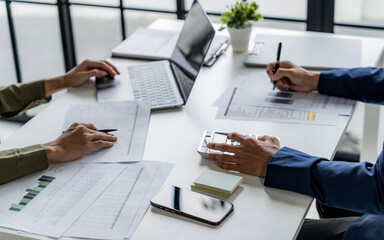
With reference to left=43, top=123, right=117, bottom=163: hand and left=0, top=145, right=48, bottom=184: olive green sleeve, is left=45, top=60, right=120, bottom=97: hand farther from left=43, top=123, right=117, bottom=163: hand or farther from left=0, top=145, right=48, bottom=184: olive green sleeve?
left=0, top=145, right=48, bottom=184: olive green sleeve

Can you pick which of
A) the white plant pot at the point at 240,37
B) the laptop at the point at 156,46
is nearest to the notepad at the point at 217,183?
the laptop at the point at 156,46

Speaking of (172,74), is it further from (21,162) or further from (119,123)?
(21,162)

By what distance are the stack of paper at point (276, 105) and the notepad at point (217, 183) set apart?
1.22 feet

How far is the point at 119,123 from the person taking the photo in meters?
1.75

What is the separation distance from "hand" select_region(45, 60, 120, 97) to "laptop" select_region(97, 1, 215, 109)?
6cm

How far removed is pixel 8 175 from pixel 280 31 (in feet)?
4.73

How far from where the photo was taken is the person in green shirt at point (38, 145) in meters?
1.48

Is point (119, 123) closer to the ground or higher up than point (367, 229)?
higher up

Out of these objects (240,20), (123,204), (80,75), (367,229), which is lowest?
(367,229)

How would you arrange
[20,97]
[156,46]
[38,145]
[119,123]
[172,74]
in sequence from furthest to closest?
[156,46], [172,74], [20,97], [119,123], [38,145]

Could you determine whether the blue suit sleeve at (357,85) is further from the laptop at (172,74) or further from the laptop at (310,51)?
the laptop at (172,74)

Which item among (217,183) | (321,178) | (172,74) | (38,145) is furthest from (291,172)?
(172,74)

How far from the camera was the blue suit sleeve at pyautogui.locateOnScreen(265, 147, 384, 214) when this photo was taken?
4.44ft

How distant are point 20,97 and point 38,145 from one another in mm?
487
